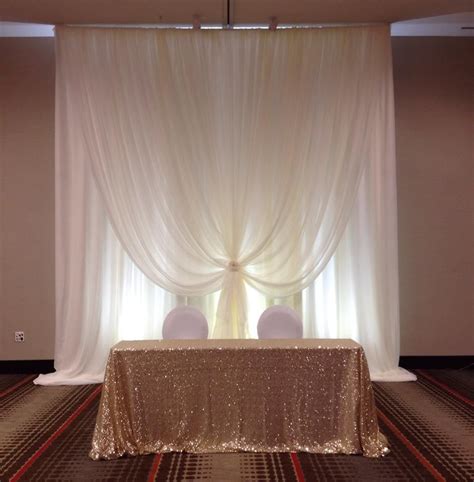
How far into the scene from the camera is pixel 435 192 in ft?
15.6

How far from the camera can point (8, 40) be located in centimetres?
477

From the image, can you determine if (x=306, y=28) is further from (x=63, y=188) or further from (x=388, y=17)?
(x=63, y=188)

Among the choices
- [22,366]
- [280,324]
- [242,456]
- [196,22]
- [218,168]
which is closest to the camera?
[242,456]

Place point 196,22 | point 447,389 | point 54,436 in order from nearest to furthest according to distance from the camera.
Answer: point 54,436 → point 447,389 → point 196,22

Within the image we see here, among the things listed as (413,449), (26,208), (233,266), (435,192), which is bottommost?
(413,449)

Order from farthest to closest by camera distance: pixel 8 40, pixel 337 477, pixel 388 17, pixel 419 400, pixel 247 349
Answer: pixel 8 40
pixel 388 17
pixel 419 400
pixel 247 349
pixel 337 477

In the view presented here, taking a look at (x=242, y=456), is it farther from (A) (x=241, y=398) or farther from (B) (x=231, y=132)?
(B) (x=231, y=132)

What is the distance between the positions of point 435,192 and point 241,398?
2.97 m

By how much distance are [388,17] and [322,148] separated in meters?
1.20

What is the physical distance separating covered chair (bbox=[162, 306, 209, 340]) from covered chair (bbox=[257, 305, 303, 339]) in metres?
→ 0.43

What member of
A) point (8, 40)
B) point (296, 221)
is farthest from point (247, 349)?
point (8, 40)

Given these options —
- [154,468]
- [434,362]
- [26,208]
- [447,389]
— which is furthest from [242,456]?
[26,208]

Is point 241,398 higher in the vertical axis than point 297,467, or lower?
Result: higher

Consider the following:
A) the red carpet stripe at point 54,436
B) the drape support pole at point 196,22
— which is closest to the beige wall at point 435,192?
the drape support pole at point 196,22
